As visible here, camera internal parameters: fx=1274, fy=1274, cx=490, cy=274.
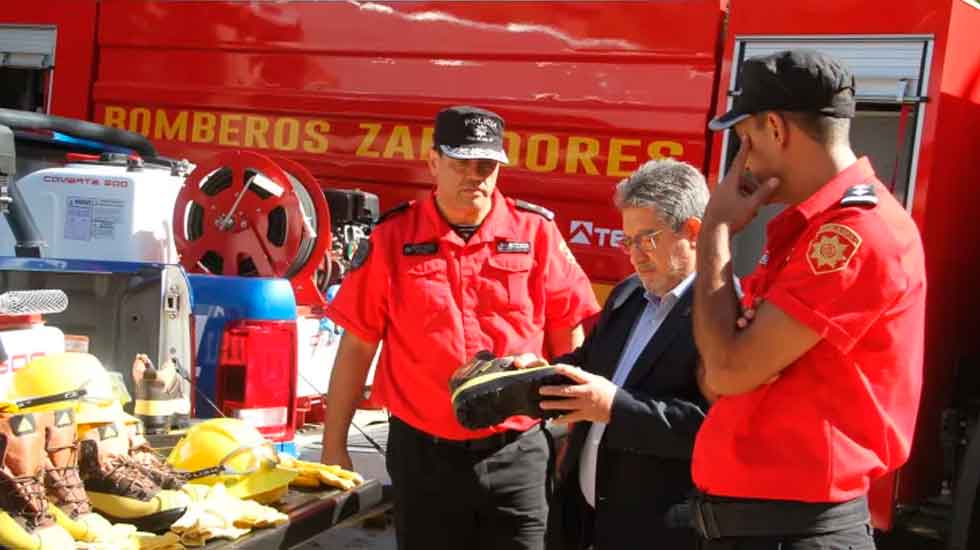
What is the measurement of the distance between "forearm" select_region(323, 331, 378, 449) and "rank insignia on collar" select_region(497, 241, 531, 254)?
0.45 meters

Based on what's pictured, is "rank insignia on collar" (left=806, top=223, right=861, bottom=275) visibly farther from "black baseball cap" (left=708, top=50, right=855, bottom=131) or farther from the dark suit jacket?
the dark suit jacket

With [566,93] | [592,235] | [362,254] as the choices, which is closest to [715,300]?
[362,254]

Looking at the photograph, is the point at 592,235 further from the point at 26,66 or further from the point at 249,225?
the point at 26,66

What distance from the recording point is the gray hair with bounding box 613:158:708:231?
112 inches

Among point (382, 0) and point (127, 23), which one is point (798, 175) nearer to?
point (382, 0)

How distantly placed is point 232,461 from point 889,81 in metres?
3.08

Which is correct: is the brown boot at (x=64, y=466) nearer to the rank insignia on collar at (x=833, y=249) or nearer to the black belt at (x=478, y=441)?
the black belt at (x=478, y=441)

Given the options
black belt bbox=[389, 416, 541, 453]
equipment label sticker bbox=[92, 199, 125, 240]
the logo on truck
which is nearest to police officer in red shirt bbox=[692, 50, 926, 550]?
black belt bbox=[389, 416, 541, 453]

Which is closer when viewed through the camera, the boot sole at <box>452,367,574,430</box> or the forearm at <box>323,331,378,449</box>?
the boot sole at <box>452,367,574,430</box>

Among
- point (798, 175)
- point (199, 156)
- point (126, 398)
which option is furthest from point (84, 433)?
point (199, 156)

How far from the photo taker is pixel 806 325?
204cm

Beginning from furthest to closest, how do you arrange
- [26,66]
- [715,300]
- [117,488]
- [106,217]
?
1. [26,66]
2. [106,217]
3. [117,488]
4. [715,300]

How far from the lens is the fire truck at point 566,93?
4965 mm

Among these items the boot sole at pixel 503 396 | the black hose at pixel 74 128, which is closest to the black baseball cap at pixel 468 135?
the boot sole at pixel 503 396
